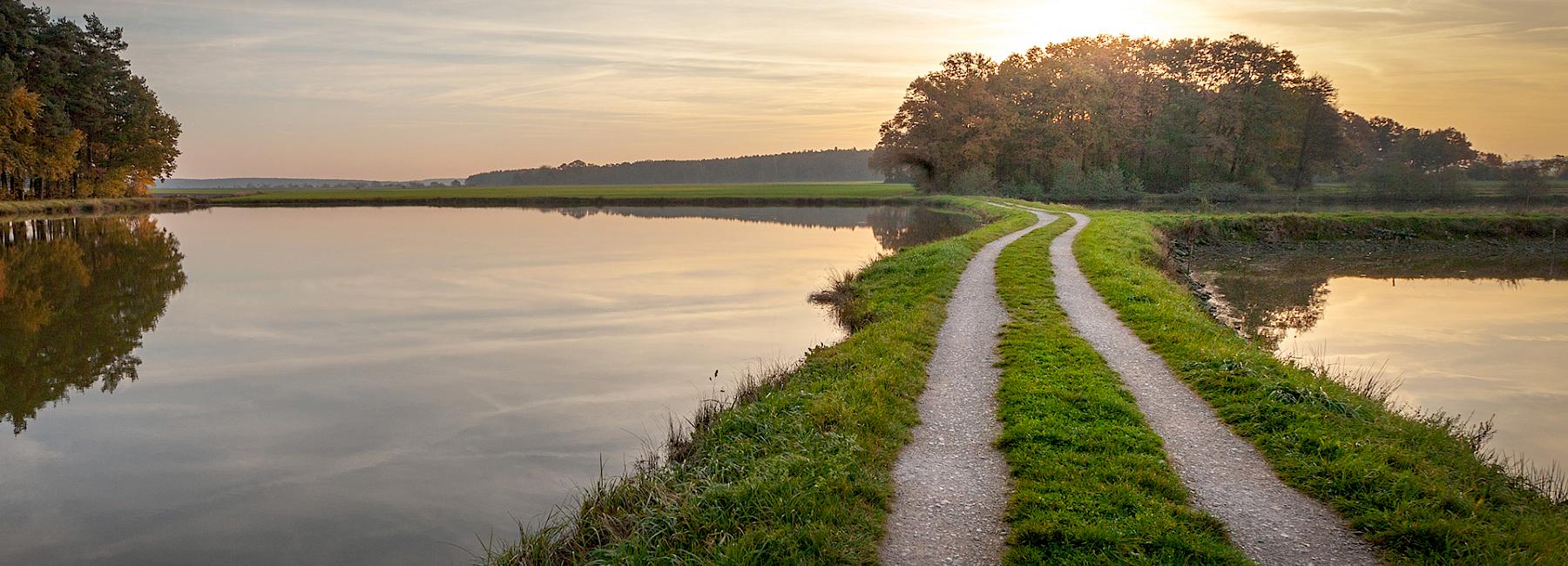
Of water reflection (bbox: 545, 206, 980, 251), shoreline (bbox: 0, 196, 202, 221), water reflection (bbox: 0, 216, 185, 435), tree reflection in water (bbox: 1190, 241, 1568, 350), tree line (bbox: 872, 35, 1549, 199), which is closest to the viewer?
water reflection (bbox: 0, 216, 185, 435)

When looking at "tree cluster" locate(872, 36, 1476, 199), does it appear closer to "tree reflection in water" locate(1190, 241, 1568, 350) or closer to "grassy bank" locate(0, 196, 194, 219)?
"tree reflection in water" locate(1190, 241, 1568, 350)

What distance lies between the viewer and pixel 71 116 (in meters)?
61.5

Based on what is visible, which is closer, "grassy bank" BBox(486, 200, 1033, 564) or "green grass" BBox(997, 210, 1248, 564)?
"green grass" BBox(997, 210, 1248, 564)

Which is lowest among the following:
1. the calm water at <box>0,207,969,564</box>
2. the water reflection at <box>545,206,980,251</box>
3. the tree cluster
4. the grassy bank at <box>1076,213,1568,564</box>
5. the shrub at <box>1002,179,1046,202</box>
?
the calm water at <box>0,207,969,564</box>

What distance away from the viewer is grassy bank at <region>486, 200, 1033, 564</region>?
5.91 meters

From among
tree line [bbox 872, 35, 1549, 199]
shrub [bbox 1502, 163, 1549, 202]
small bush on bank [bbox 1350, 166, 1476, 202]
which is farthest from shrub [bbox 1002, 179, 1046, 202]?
shrub [bbox 1502, 163, 1549, 202]

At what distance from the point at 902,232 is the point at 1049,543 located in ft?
123

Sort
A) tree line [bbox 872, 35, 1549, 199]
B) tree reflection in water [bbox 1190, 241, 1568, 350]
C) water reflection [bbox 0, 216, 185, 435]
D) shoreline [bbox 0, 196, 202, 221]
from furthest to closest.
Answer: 1. tree line [bbox 872, 35, 1549, 199]
2. shoreline [bbox 0, 196, 202, 221]
3. tree reflection in water [bbox 1190, 241, 1568, 350]
4. water reflection [bbox 0, 216, 185, 435]

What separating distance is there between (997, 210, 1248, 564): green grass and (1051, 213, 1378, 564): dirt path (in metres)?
0.21

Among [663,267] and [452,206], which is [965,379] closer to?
[663,267]

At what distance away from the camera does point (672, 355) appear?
1387 cm

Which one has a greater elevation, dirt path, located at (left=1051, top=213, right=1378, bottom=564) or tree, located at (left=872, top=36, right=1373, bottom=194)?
tree, located at (left=872, top=36, right=1373, bottom=194)

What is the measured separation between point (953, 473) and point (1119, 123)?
233 feet

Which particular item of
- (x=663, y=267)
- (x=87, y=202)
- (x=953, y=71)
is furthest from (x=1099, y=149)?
(x=87, y=202)
